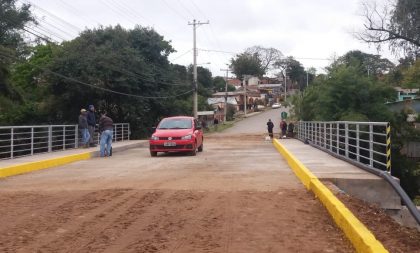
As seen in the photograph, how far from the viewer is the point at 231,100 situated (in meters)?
108

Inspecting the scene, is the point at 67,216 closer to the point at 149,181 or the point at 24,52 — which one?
the point at 149,181

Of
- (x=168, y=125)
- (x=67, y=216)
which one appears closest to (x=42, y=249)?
(x=67, y=216)

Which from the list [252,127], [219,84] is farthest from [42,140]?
[219,84]

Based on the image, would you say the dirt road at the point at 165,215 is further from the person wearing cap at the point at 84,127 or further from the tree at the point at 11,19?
the tree at the point at 11,19

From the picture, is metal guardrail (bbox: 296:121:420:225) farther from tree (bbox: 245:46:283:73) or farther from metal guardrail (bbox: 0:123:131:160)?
tree (bbox: 245:46:283:73)

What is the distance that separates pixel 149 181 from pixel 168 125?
8888 mm

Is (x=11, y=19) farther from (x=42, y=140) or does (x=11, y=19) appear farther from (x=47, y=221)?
(x=47, y=221)

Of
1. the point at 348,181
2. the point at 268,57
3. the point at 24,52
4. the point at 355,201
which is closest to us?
the point at 355,201

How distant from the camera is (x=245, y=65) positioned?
128250 millimetres

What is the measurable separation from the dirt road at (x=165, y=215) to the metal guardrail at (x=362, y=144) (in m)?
1.47

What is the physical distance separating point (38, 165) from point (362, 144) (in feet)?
41.0

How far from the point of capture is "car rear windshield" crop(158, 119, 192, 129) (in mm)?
18691

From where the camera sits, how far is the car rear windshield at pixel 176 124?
61.3 feet

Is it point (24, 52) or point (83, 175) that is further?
point (24, 52)
